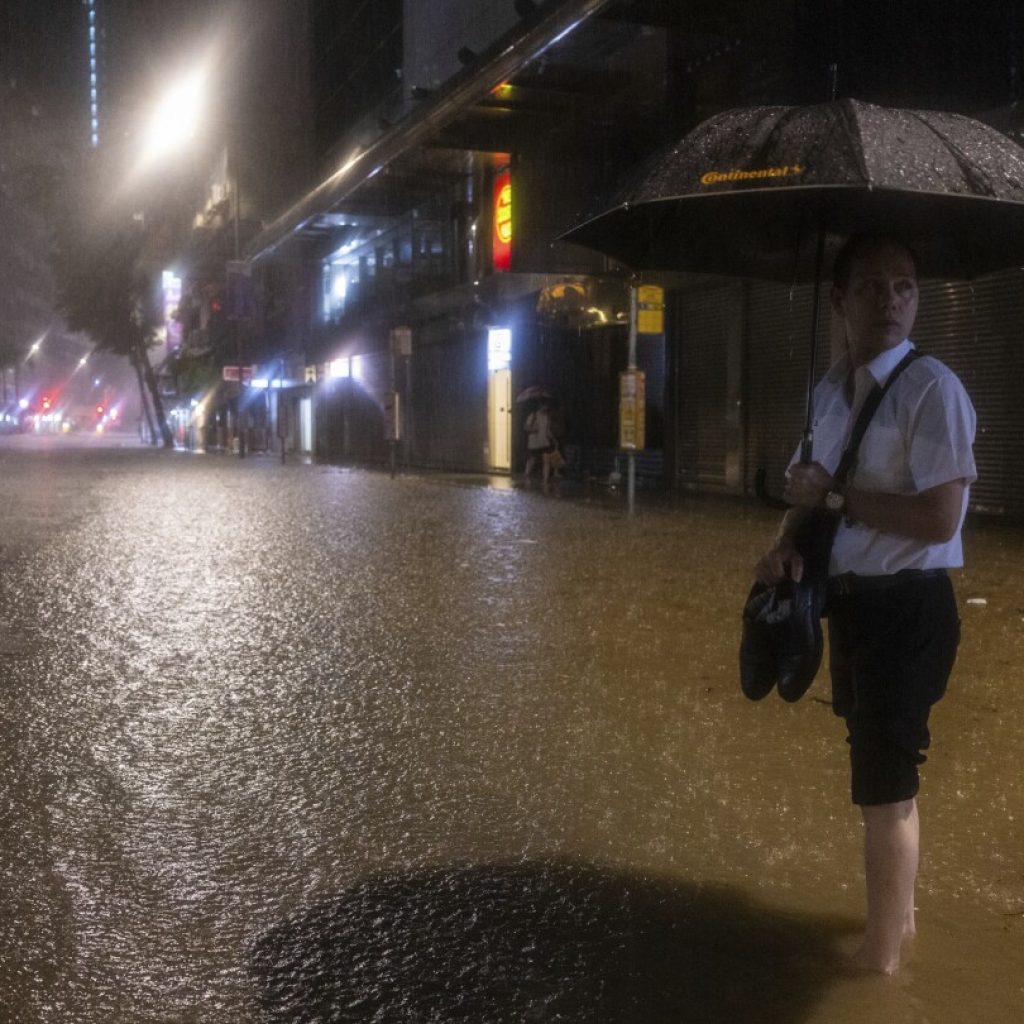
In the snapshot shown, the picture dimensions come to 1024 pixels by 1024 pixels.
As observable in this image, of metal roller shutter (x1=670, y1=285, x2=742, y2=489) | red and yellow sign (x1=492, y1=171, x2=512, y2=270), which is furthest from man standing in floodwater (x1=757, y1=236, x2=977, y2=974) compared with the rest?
red and yellow sign (x1=492, y1=171, x2=512, y2=270)

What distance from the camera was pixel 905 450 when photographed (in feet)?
9.68

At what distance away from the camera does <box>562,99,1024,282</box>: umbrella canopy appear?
3.20 meters

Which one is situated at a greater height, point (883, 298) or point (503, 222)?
point (503, 222)

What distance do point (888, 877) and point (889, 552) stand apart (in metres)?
0.76

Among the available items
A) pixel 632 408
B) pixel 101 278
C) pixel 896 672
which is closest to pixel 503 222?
pixel 632 408

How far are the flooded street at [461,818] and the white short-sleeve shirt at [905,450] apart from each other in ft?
3.30

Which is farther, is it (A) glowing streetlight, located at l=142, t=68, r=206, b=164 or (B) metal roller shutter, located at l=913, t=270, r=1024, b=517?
(A) glowing streetlight, located at l=142, t=68, r=206, b=164

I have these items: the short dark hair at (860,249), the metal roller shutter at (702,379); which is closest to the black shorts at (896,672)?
the short dark hair at (860,249)

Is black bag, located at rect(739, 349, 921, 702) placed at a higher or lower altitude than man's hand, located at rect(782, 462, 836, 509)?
lower

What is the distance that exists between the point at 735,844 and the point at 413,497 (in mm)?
15999

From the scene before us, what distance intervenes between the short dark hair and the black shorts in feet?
2.45

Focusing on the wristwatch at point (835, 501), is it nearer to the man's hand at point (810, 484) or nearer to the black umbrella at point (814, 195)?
the man's hand at point (810, 484)

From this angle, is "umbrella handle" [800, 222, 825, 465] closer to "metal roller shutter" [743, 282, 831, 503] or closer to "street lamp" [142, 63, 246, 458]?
"metal roller shutter" [743, 282, 831, 503]

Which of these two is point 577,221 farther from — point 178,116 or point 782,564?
point 178,116
